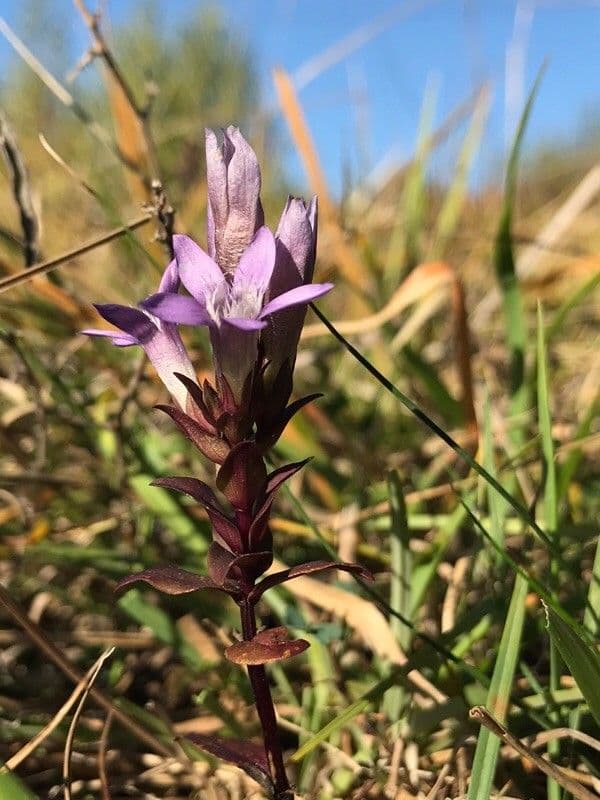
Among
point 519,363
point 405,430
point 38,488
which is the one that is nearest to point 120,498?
point 38,488

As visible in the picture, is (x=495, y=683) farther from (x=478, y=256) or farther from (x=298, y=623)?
(x=478, y=256)

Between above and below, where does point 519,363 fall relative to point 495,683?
above

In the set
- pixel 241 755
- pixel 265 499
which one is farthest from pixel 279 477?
pixel 241 755

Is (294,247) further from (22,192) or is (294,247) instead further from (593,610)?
(22,192)

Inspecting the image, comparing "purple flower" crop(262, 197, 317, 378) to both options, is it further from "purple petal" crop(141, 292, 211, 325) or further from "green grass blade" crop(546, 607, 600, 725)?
"green grass blade" crop(546, 607, 600, 725)

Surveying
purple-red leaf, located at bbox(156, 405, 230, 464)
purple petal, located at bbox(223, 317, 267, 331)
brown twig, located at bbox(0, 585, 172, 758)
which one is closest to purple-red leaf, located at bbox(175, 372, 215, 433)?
purple-red leaf, located at bbox(156, 405, 230, 464)

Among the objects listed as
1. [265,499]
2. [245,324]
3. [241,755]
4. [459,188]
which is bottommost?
[241,755]
